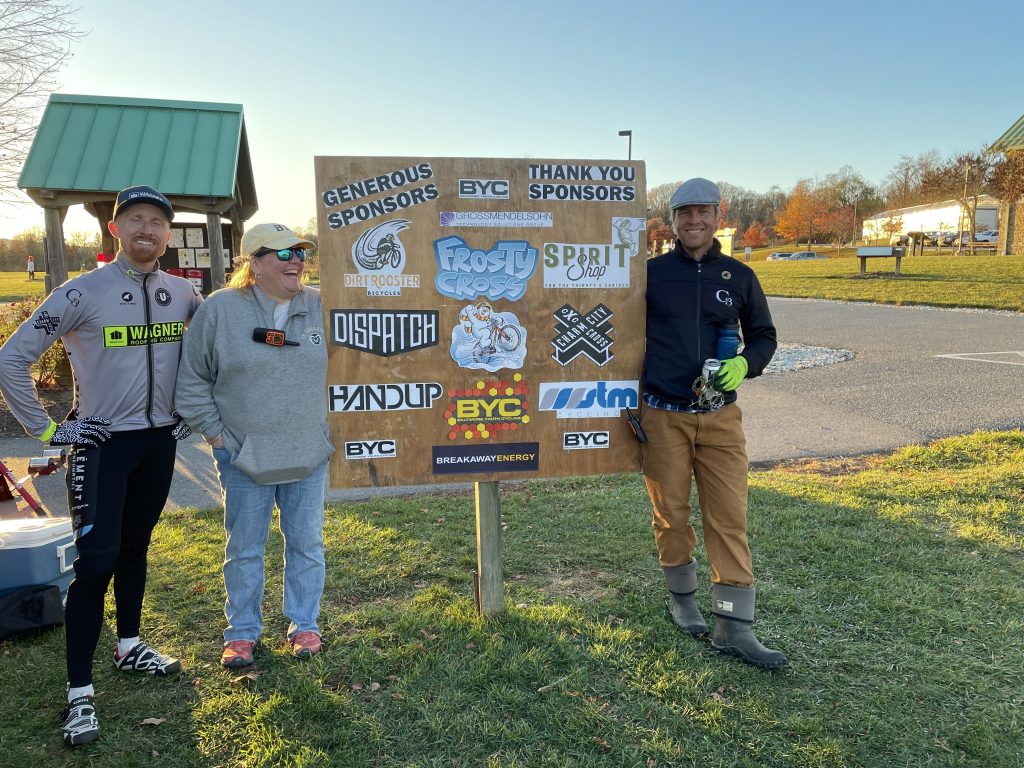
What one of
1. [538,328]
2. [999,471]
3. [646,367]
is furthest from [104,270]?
[999,471]

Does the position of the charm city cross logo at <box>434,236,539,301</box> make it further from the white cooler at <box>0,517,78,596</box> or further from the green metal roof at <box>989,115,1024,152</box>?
the green metal roof at <box>989,115,1024,152</box>

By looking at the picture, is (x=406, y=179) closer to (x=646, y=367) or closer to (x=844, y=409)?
(x=646, y=367)

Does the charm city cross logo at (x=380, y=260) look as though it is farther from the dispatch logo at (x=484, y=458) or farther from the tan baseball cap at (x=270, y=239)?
the dispatch logo at (x=484, y=458)

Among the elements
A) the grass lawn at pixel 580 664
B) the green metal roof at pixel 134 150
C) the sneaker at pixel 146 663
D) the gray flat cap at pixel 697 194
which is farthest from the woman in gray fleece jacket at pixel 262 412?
the green metal roof at pixel 134 150

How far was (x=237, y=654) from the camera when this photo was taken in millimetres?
3188

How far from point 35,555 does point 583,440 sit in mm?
2846

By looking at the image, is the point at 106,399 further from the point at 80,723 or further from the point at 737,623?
the point at 737,623

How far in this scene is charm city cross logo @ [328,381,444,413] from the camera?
3291mm

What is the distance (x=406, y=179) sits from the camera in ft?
10.7

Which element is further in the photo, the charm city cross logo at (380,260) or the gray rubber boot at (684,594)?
the gray rubber boot at (684,594)

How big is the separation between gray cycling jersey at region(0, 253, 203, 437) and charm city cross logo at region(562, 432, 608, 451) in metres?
1.86

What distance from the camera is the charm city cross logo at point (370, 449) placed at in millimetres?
3340

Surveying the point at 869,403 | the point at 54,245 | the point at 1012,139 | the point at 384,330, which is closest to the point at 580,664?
the point at 384,330

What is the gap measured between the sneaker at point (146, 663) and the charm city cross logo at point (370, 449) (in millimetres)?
1228
